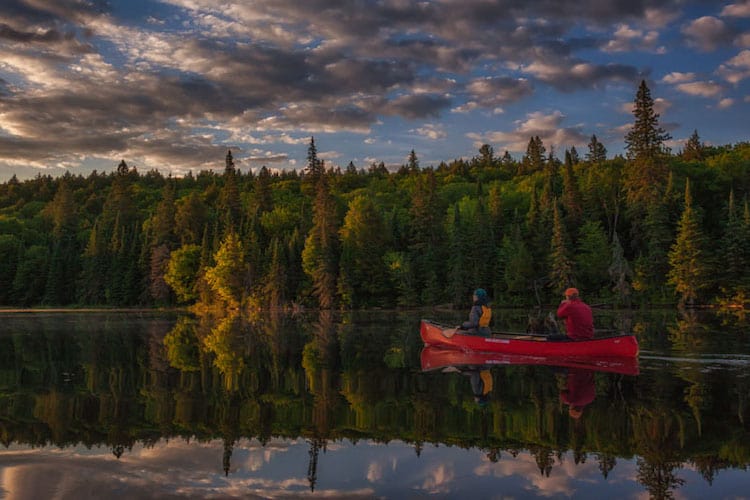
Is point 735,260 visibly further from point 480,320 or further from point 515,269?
point 480,320

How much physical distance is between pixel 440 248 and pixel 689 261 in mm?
34608

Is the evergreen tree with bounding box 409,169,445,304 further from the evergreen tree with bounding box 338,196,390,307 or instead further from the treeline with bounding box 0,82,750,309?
the evergreen tree with bounding box 338,196,390,307

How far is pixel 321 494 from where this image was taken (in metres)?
9.24

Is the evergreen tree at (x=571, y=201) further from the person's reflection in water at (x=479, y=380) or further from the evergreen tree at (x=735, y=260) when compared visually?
the person's reflection in water at (x=479, y=380)

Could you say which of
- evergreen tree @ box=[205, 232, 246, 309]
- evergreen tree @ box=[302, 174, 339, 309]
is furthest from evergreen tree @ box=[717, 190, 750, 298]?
evergreen tree @ box=[205, 232, 246, 309]

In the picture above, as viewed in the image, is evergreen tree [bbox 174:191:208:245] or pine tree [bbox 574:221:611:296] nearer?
pine tree [bbox 574:221:611:296]

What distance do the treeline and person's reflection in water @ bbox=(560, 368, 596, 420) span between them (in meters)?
60.8

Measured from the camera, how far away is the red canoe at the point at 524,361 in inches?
829

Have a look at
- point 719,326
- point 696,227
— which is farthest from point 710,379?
point 696,227

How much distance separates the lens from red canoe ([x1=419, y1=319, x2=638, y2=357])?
871 inches

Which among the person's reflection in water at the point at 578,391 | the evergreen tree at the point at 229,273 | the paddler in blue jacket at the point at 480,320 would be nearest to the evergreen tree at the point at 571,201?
the evergreen tree at the point at 229,273

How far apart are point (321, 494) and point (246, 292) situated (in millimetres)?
87777

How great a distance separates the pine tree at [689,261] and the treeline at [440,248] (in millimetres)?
157

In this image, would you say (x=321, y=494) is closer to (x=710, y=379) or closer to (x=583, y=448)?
(x=583, y=448)
